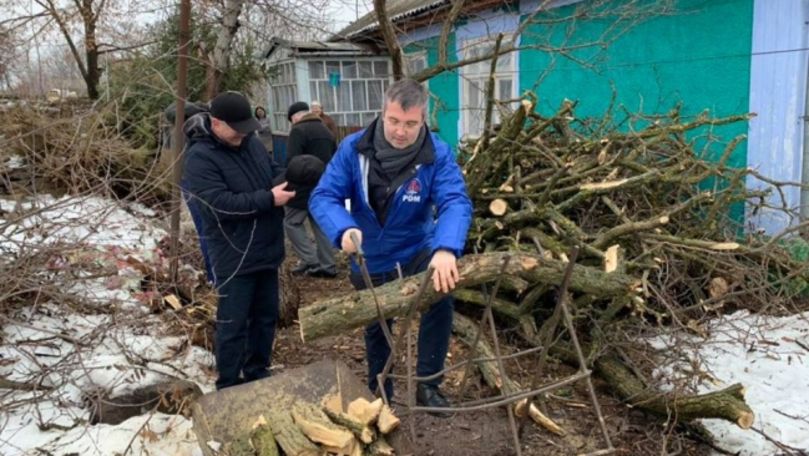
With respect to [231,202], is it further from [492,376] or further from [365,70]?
[365,70]

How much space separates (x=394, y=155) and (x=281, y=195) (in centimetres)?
70

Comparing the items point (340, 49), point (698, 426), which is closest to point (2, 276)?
point (698, 426)

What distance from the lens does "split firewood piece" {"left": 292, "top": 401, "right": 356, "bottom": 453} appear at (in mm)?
2141

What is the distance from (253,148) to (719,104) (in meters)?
4.24

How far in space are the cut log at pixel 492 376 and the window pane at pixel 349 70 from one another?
379 inches

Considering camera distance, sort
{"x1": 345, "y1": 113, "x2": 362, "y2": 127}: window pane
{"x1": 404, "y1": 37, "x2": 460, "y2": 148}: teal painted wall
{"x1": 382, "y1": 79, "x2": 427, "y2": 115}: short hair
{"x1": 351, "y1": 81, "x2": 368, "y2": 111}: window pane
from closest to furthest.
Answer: {"x1": 382, "y1": 79, "x2": 427, "y2": 115}: short hair → {"x1": 404, "y1": 37, "x2": 460, "y2": 148}: teal painted wall → {"x1": 351, "y1": 81, "x2": 368, "y2": 111}: window pane → {"x1": 345, "y1": 113, "x2": 362, "y2": 127}: window pane

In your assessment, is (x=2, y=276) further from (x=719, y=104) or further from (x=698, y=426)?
(x=719, y=104)

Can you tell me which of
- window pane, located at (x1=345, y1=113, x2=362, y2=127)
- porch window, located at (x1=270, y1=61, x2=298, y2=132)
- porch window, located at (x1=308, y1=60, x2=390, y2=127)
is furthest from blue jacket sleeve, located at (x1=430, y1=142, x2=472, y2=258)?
porch window, located at (x1=270, y1=61, x2=298, y2=132)

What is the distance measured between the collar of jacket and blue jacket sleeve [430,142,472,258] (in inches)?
1.7

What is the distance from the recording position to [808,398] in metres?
3.49

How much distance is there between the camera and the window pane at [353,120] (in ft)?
Result: 43.3

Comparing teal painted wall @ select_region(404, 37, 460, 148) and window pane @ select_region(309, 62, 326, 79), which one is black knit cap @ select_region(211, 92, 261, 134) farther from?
window pane @ select_region(309, 62, 326, 79)

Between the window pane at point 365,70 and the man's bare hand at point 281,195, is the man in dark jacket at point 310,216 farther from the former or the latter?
the window pane at point 365,70

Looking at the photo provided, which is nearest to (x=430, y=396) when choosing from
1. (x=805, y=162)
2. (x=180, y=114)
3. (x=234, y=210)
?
(x=234, y=210)
